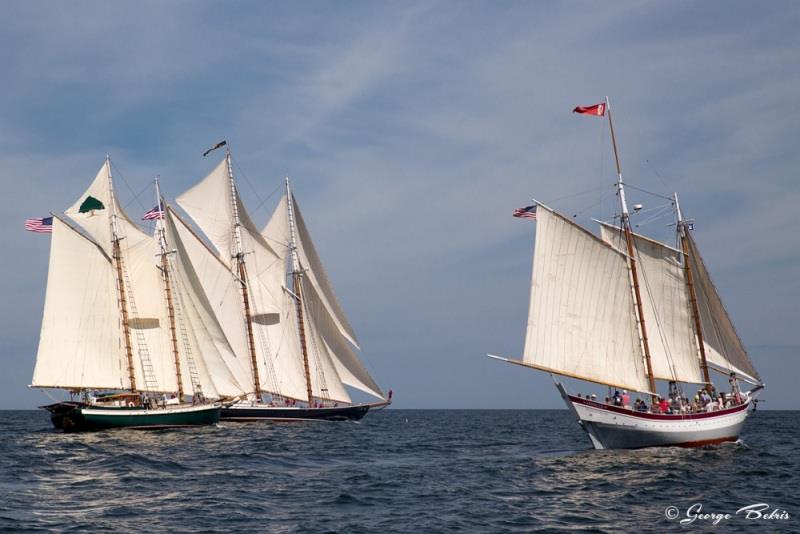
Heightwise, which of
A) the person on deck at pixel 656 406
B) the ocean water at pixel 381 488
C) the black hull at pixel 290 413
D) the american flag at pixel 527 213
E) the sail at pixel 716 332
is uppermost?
the american flag at pixel 527 213

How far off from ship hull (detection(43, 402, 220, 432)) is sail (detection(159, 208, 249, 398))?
4428 mm

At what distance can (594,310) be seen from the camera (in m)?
51.4

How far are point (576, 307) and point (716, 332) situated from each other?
953 centimetres

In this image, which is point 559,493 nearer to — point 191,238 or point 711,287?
point 711,287

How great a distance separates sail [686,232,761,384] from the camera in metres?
53.2

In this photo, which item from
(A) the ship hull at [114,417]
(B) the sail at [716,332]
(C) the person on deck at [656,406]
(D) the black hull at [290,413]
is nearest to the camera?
(C) the person on deck at [656,406]

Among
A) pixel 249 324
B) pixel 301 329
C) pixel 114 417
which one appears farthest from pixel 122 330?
pixel 301 329

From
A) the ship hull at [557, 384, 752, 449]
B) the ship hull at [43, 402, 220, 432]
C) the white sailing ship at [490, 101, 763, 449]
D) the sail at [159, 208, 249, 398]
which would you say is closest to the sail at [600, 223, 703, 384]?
the white sailing ship at [490, 101, 763, 449]

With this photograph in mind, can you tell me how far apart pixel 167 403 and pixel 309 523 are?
151 feet

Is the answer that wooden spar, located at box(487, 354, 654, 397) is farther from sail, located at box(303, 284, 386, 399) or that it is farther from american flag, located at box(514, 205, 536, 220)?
sail, located at box(303, 284, 386, 399)

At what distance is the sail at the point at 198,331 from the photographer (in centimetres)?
7025

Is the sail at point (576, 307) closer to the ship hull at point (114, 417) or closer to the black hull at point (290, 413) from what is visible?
the ship hull at point (114, 417)

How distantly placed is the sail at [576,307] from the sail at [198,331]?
2963cm

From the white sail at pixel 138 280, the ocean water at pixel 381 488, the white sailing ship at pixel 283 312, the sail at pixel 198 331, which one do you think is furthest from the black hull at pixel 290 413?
the ocean water at pixel 381 488
